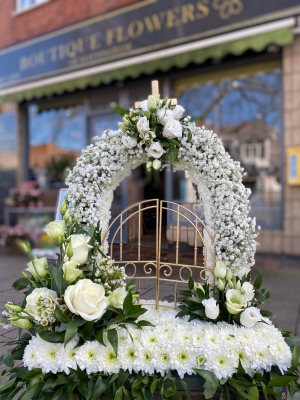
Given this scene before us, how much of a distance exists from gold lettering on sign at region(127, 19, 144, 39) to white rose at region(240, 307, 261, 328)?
5680 mm

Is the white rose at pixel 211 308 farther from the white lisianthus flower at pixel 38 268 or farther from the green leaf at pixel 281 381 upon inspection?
the white lisianthus flower at pixel 38 268

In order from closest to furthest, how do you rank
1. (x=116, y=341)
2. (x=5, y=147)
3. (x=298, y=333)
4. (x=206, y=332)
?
(x=116, y=341)
(x=206, y=332)
(x=298, y=333)
(x=5, y=147)

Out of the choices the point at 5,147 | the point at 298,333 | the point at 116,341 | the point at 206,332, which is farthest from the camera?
the point at 5,147

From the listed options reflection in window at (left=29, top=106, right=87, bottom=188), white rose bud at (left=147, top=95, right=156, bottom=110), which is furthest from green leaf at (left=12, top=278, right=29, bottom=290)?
reflection in window at (left=29, top=106, right=87, bottom=188)

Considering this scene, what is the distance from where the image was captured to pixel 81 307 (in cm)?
142

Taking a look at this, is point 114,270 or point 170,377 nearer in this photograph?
point 170,377

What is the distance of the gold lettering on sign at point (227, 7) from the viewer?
5150 millimetres

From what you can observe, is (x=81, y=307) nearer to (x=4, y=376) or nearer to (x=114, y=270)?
(x=114, y=270)

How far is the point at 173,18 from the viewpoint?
5.75 m

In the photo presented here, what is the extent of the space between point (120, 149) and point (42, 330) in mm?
906

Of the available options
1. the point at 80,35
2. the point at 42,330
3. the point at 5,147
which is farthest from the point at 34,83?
the point at 42,330

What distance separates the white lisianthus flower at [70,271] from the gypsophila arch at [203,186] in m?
0.28

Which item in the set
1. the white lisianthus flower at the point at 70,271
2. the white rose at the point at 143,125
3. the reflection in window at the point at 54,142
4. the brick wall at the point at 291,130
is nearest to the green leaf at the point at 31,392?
the white lisianthus flower at the point at 70,271

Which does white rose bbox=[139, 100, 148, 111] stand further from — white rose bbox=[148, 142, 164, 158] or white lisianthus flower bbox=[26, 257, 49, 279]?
white lisianthus flower bbox=[26, 257, 49, 279]
